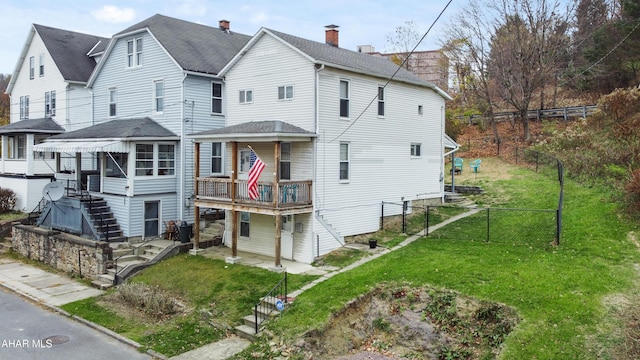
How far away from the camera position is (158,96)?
23.9 metres

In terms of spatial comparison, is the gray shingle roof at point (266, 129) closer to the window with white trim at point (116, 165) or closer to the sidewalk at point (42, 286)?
the window with white trim at point (116, 165)

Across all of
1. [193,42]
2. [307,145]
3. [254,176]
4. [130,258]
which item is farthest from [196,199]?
[193,42]

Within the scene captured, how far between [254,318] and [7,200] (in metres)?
21.3

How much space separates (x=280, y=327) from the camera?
12844 mm

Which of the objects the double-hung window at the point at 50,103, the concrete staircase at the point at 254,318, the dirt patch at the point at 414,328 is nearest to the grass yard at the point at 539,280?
the dirt patch at the point at 414,328

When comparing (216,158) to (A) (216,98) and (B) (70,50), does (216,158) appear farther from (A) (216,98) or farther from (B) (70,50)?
(B) (70,50)

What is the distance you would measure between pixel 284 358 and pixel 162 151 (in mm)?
14023

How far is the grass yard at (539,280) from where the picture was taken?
1043cm

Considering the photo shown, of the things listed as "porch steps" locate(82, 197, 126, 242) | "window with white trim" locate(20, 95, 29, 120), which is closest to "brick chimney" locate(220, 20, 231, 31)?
"porch steps" locate(82, 197, 126, 242)

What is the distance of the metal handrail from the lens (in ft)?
43.8

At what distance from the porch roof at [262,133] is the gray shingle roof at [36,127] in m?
13.7

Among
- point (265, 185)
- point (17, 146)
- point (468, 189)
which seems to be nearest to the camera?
point (265, 185)

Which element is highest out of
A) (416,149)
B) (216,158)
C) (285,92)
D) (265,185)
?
(285,92)

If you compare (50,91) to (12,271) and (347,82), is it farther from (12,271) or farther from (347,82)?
(347,82)
